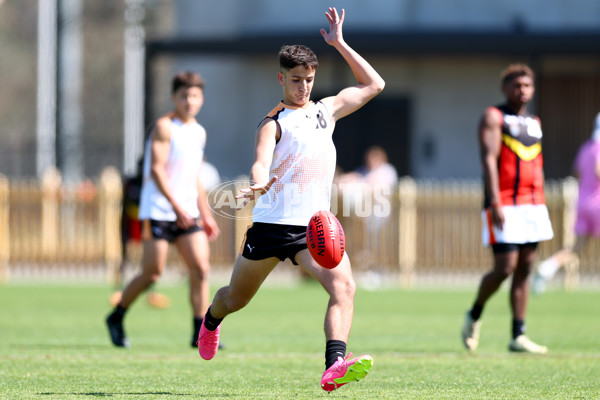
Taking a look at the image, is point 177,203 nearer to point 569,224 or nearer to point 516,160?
point 516,160

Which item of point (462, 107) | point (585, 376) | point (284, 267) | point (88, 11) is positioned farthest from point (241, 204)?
point (88, 11)

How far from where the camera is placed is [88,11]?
147 feet

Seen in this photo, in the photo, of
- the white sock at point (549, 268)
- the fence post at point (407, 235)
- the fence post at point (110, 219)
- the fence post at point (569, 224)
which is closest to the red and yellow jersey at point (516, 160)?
the white sock at point (549, 268)

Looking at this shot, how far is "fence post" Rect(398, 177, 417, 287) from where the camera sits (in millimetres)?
20000

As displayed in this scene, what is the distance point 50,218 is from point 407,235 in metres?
6.85

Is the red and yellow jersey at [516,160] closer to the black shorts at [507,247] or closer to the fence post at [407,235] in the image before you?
the black shorts at [507,247]

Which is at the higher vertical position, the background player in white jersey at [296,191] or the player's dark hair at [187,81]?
the player's dark hair at [187,81]

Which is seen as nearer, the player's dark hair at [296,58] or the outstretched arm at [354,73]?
the player's dark hair at [296,58]

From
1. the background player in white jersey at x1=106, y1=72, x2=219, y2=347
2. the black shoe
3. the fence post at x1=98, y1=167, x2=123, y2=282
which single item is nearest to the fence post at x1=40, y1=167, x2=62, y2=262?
the fence post at x1=98, y1=167, x2=123, y2=282

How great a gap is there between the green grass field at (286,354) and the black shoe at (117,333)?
0.08 metres

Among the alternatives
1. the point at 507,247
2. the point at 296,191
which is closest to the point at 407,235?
the point at 507,247

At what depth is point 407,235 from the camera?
20125mm

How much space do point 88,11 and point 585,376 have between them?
1544 inches

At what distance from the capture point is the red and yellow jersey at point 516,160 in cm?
951
